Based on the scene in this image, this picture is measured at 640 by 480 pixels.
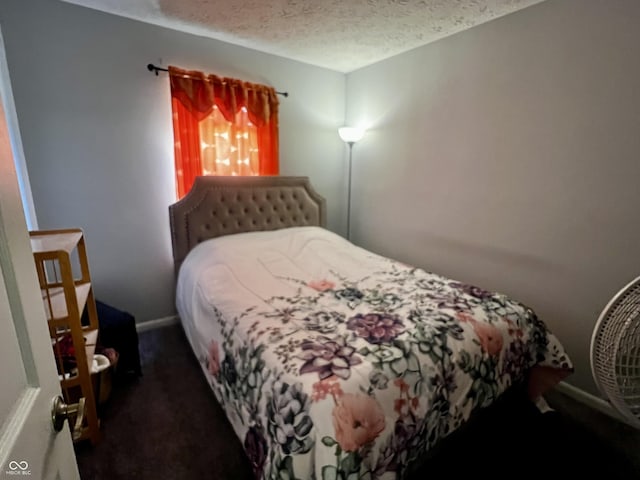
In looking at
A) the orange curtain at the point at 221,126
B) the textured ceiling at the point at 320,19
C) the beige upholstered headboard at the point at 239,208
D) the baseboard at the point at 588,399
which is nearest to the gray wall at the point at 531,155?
the baseboard at the point at 588,399

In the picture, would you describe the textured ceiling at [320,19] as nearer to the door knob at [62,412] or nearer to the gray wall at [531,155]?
the gray wall at [531,155]

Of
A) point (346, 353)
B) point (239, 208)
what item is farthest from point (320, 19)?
point (346, 353)

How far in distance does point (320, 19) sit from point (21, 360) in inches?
97.7

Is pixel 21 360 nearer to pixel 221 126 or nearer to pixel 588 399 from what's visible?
pixel 221 126

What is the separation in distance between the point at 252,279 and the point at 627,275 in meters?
2.18

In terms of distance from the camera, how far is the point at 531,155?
210 centimetres

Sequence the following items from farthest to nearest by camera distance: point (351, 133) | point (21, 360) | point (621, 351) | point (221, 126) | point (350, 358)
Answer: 1. point (351, 133)
2. point (221, 126)
3. point (350, 358)
4. point (621, 351)
5. point (21, 360)

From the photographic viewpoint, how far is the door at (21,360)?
0.51m

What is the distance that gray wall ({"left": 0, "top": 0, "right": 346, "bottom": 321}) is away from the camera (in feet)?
6.76

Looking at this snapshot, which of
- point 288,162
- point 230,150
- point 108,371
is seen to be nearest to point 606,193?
point 288,162

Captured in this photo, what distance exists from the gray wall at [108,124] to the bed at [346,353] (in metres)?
0.36

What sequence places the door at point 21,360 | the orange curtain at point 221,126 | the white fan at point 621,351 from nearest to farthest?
the door at point 21,360 < the white fan at point 621,351 < the orange curtain at point 221,126

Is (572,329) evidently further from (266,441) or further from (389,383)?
(266,441)

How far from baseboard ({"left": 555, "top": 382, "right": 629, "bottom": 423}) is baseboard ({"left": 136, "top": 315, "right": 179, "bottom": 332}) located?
3010 millimetres
